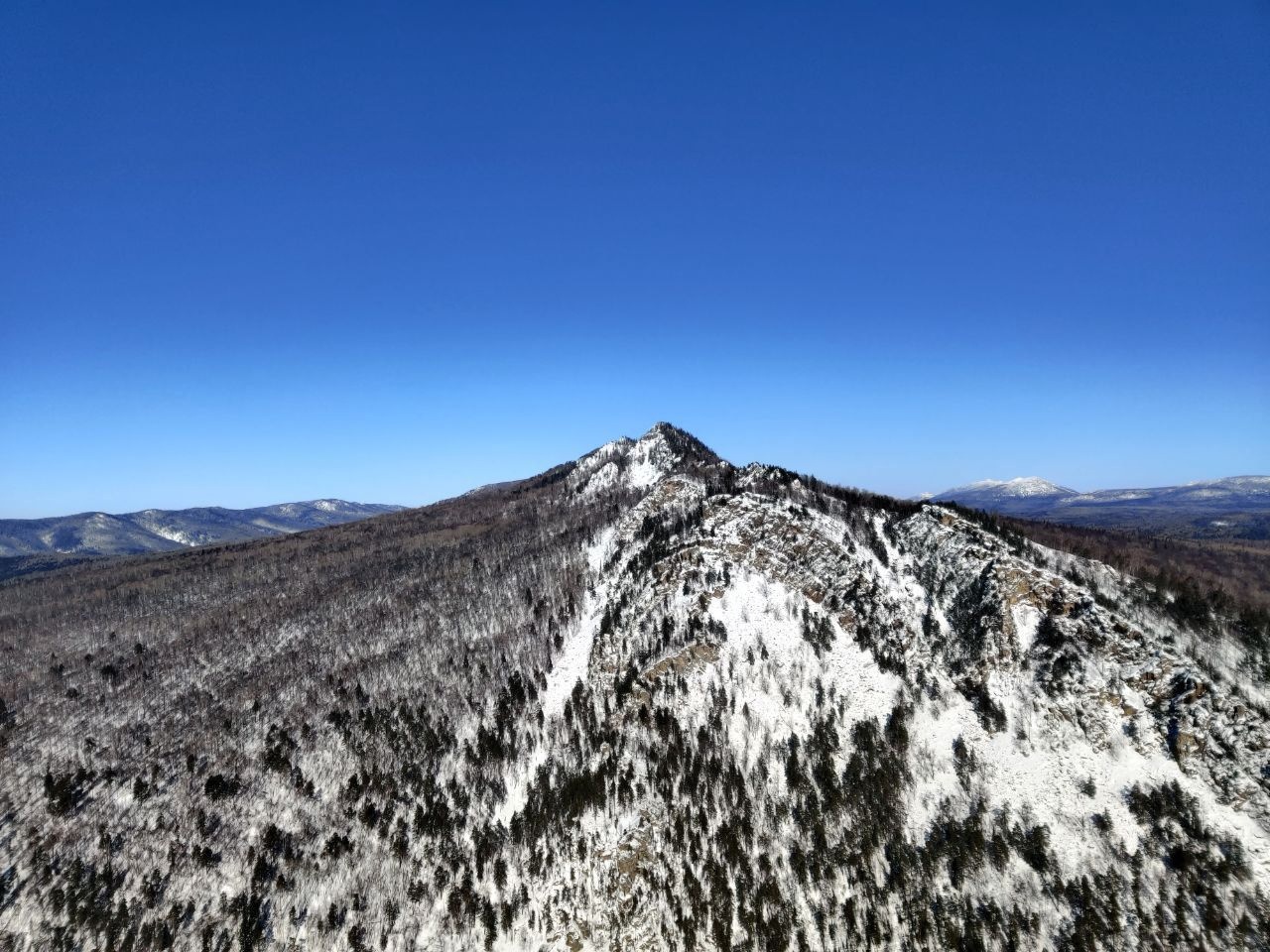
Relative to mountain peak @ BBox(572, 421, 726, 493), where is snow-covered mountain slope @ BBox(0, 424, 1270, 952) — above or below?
below

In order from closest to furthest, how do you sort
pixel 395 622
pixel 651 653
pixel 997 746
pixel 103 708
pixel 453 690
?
pixel 997 746 < pixel 651 653 < pixel 453 690 < pixel 103 708 < pixel 395 622

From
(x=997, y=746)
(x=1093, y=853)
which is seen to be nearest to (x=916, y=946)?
(x=1093, y=853)

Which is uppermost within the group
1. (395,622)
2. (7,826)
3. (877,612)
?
(877,612)

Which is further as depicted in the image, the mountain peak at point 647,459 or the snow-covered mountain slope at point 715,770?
the mountain peak at point 647,459

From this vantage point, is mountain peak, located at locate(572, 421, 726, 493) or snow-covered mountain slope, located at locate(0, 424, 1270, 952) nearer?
snow-covered mountain slope, located at locate(0, 424, 1270, 952)

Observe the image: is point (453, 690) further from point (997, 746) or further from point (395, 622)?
point (997, 746)

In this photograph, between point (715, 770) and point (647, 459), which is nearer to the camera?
point (715, 770)

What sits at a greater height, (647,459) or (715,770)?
(647,459)

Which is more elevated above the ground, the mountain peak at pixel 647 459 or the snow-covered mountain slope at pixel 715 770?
the mountain peak at pixel 647 459
